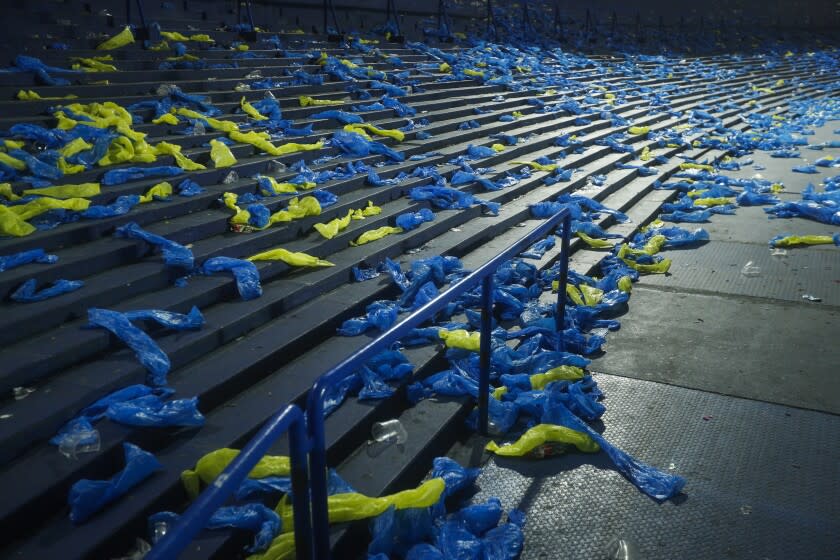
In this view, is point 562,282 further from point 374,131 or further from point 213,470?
point 374,131

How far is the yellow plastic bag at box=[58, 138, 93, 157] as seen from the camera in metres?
4.65

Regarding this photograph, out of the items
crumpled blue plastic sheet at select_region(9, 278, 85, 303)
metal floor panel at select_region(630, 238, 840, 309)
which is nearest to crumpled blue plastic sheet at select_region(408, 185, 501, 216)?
metal floor panel at select_region(630, 238, 840, 309)

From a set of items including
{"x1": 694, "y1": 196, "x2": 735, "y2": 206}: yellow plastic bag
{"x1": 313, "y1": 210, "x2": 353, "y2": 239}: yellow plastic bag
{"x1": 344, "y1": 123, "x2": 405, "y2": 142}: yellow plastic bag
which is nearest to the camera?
{"x1": 313, "y1": 210, "x2": 353, "y2": 239}: yellow plastic bag

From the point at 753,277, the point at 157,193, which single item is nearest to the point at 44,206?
the point at 157,193

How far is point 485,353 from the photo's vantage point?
11.1ft

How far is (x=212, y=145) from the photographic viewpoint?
557 centimetres

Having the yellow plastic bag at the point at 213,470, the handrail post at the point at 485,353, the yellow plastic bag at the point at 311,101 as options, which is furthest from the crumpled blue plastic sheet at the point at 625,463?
the yellow plastic bag at the point at 311,101

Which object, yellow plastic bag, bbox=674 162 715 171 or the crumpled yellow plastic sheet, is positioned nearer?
the crumpled yellow plastic sheet

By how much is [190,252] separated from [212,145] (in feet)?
6.19

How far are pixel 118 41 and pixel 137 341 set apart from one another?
5.15 meters

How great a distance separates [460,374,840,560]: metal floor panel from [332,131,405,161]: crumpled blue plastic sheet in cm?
397

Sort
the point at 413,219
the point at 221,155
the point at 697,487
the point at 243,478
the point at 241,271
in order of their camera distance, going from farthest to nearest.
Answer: the point at 413,219, the point at 221,155, the point at 241,271, the point at 697,487, the point at 243,478

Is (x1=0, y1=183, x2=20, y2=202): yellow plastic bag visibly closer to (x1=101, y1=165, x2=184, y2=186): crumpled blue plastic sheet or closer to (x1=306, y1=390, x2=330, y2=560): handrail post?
(x1=101, y1=165, x2=184, y2=186): crumpled blue plastic sheet

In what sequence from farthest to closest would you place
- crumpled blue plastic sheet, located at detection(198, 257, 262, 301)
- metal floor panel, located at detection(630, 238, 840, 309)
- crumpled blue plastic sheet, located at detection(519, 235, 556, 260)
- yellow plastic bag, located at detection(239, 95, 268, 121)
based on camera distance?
yellow plastic bag, located at detection(239, 95, 268, 121), crumpled blue plastic sheet, located at detection(519, 235, 556, 260), metal floor panel, located at detection(630, 238, 840, 309), crumpled blue plastic sheet, located at detection(198, 257, 262, 301)
